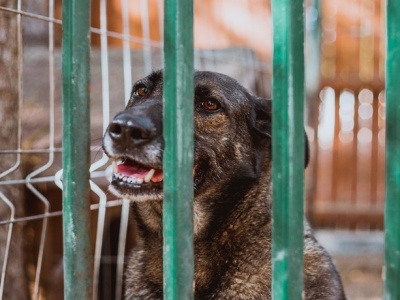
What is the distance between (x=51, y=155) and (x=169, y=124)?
1.45m

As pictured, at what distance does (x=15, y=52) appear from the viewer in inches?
92.0

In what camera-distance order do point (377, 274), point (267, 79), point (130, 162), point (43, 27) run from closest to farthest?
1. point (130, 162)
2. point (43, 27)
3. point (377, 274)
4. point (267, 79)

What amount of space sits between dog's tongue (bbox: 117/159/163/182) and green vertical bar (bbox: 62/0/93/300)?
0.75m

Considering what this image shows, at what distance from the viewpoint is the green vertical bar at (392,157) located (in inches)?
45.1

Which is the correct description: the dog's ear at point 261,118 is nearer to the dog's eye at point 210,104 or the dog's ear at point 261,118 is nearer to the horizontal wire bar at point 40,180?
the dog's eye at point 210,104

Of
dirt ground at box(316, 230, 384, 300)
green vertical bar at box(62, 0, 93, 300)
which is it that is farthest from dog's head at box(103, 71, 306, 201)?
dirt ground at box(316, 230, 384, 300)

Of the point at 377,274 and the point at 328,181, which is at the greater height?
the point at 328,181

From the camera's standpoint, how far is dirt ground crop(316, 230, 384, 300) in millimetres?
4638

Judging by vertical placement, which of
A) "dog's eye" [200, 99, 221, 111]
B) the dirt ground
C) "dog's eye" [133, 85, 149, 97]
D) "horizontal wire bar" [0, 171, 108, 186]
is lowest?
the dirt ground

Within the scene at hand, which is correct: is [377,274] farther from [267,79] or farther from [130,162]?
[130,162]

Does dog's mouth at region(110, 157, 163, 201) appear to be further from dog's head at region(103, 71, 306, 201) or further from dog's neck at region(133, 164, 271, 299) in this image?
dog's neck at region(133, 164, 271, 299)

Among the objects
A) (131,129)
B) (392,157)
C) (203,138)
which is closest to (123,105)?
(203,138)

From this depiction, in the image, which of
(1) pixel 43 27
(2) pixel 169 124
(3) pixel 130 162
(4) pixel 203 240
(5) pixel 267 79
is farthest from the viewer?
(5) pixel 267 79

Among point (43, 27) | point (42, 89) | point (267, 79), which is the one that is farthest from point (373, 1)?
point (42, 89)
